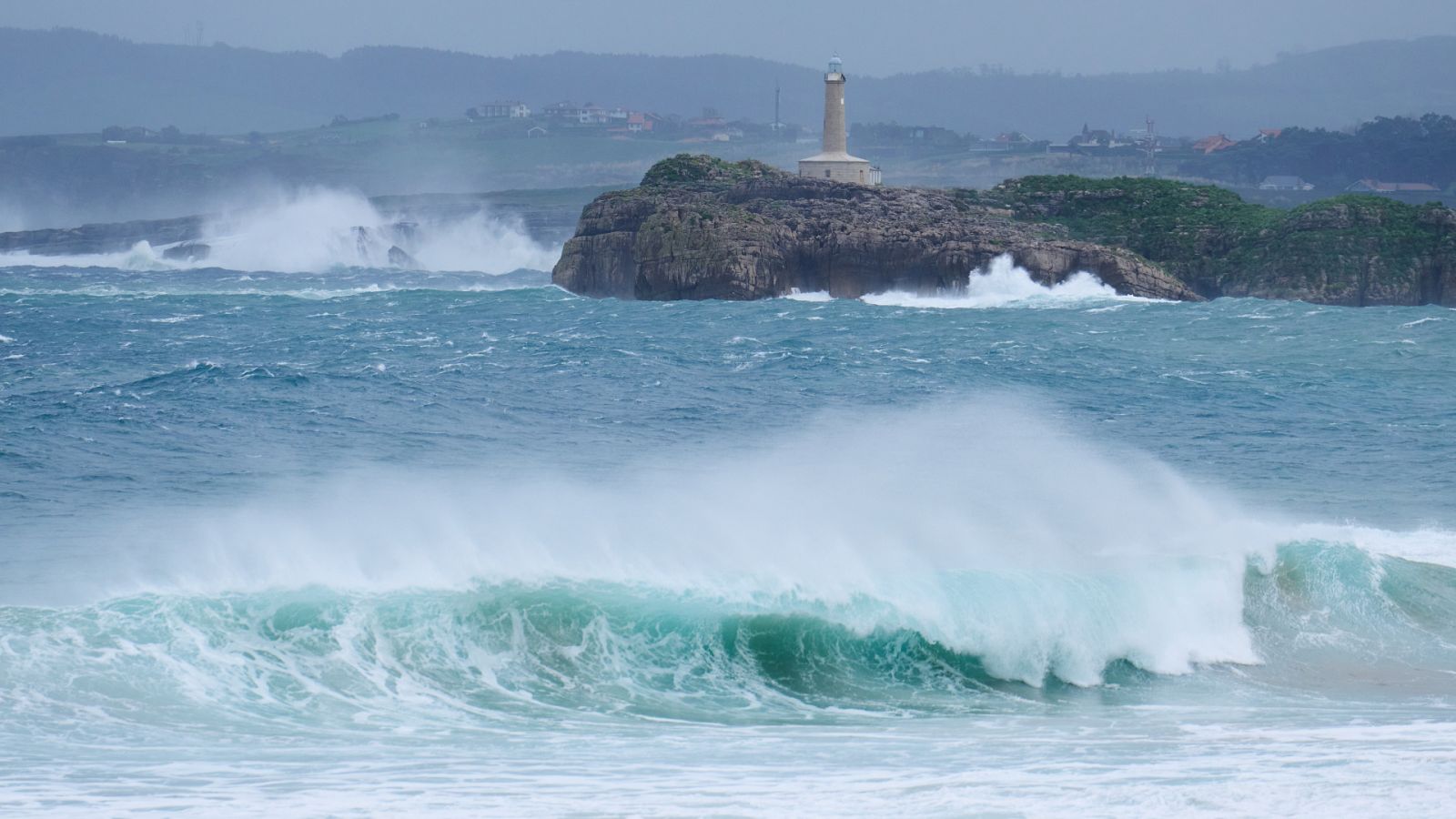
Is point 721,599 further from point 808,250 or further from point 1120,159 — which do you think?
point 1120,159

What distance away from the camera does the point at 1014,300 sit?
4972cm

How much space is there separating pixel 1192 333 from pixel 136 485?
2746 centimetres

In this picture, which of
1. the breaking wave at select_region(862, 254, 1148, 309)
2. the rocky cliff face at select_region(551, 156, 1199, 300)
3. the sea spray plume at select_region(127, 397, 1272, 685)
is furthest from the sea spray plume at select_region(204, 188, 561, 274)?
the sea spray plume at select_region(127, 397, 1272, 685)

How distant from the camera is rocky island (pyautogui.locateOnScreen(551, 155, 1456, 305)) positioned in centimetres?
5175

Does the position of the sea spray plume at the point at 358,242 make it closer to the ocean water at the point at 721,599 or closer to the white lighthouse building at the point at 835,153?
the white lighthouse building at the point at 835,153

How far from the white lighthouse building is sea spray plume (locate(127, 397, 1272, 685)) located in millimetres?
45412

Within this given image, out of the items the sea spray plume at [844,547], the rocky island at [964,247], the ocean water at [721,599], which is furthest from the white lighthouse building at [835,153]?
the sea spray plume at [844,547]

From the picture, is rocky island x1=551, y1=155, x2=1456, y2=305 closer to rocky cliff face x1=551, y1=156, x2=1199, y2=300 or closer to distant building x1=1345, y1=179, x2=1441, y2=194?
rocky cliff face x1=551, y1=156, x2=1199, y2=300

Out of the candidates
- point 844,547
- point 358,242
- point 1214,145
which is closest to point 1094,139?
point 1214,145

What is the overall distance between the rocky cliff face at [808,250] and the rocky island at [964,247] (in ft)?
0.16

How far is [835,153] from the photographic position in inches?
2657

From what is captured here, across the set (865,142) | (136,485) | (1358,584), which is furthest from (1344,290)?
(865,142)

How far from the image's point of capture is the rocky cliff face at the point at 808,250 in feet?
171

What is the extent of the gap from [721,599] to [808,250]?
39.8 meters
